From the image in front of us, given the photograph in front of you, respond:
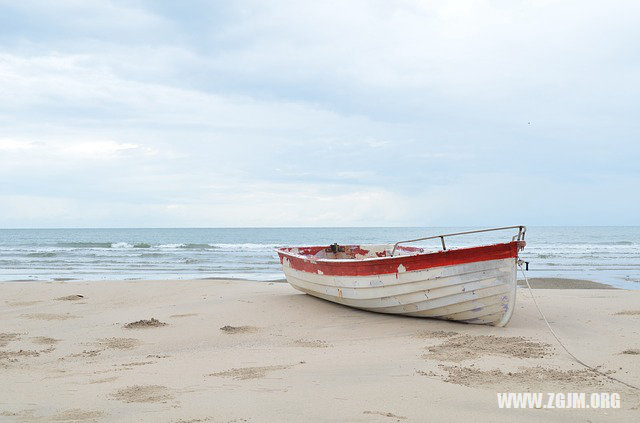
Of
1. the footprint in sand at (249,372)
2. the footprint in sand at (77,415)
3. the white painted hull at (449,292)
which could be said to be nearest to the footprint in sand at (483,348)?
the white painted hull at (449,292)

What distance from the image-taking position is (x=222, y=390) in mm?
4516

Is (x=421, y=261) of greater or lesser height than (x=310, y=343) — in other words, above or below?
above

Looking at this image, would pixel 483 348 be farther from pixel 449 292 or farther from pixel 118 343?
pixel 118 343

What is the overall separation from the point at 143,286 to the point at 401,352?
8.18 m

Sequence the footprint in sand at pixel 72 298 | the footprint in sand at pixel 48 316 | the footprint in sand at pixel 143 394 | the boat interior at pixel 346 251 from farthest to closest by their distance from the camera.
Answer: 1. the boat interior at pixel 346 251
2. the footprint in sand at pixel 72 298
3. the footprint in sand at pixel 48 316
4. the footprint in sand at pixel 143 394

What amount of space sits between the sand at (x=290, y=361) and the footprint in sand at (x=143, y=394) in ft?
0.05

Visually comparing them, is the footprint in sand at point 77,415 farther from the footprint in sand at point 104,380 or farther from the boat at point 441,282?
the boat at point 441,282

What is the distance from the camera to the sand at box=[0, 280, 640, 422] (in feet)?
13.1

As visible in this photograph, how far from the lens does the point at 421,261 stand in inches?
290

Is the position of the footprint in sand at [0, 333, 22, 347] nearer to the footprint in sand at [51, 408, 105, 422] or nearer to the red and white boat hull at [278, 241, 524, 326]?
the footprint in sand at [51, 408, 105, 422]

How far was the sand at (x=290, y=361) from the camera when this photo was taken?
400cm

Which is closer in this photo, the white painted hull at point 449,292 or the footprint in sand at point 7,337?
the footprint in sand at point 7,337

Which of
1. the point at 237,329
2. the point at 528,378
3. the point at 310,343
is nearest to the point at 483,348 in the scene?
the point at 528,378

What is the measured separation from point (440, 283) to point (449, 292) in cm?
Answer: 17
